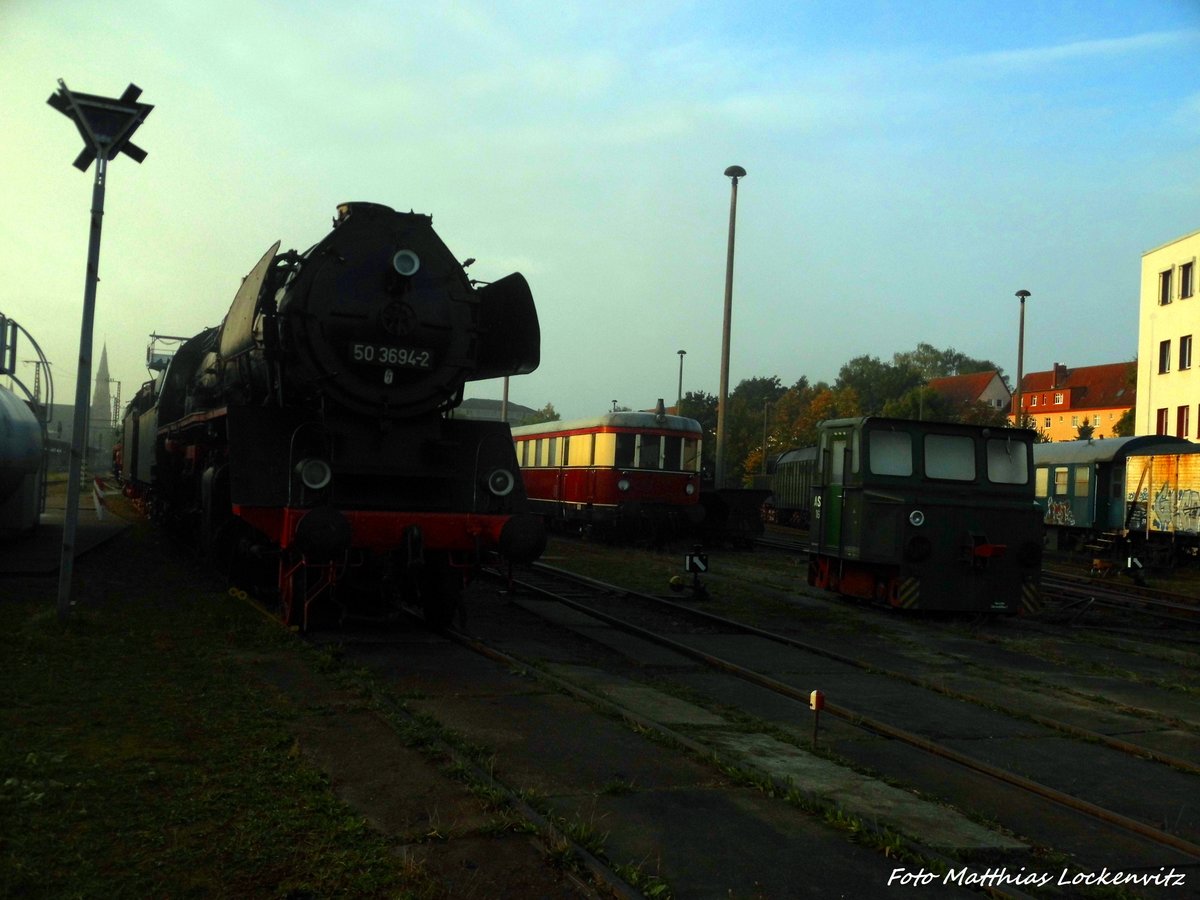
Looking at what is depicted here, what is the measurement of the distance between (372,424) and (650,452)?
13094 mm

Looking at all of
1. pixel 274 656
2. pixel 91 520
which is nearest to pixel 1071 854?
pixel 274 656

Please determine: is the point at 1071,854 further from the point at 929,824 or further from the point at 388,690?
the point at 388,690

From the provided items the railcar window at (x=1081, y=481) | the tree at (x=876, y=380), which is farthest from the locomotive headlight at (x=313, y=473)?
the tree at (x=876, y=380)

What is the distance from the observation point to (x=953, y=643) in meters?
11.1

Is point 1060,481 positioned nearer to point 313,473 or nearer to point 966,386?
point 313,473

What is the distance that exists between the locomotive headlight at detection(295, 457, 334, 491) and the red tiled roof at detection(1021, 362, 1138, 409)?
80.8 meters

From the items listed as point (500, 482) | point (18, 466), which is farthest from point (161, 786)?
point (18, 466)

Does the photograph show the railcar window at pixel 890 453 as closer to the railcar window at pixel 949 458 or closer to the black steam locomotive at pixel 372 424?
the railcar window at pixel 949 458

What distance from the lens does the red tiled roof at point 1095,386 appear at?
8344 cm

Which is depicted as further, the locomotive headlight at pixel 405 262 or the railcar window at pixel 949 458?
the railcar window at pixel 949 458

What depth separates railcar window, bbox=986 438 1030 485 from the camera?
1282cm

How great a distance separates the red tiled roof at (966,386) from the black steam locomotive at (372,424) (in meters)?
83.9

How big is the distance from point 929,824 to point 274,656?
535 centimetres

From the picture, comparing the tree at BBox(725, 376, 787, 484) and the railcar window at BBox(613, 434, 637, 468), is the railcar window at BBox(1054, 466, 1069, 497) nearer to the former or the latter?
the railcar window at BBox(613, 434, 637, 468)
